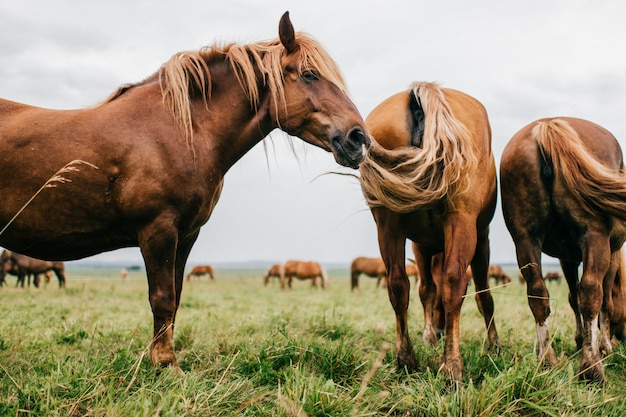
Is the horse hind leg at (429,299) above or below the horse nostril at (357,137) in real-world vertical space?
below

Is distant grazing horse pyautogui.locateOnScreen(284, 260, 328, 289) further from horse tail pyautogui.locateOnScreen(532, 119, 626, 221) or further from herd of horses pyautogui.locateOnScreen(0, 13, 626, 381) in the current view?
horse tail pyautogui.locateOnScreen(532, 119, 626, 221)

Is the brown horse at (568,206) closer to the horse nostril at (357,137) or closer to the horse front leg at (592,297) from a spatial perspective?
the horse front leg at (592,297)

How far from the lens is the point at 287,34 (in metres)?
3.85

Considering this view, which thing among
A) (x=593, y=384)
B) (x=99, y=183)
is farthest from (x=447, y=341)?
(x=99, y=183)

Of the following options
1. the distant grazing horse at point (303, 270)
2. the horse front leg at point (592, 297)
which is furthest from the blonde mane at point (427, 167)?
the distant grazing horse at point (303, 270)

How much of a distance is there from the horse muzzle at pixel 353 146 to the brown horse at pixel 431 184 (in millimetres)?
225

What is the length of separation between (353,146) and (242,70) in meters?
1.17

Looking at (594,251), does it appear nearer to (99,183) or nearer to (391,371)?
(391,371)

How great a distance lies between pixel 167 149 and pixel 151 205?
0.45 metres

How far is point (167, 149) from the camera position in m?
3.64

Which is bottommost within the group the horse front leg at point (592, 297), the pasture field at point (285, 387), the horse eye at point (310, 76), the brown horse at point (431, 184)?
the pasture field at point (285, 387)

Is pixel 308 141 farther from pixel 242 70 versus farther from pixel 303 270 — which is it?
pixel 303 270

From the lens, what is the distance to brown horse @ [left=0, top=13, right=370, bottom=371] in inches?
138

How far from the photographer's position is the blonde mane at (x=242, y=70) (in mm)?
3850
